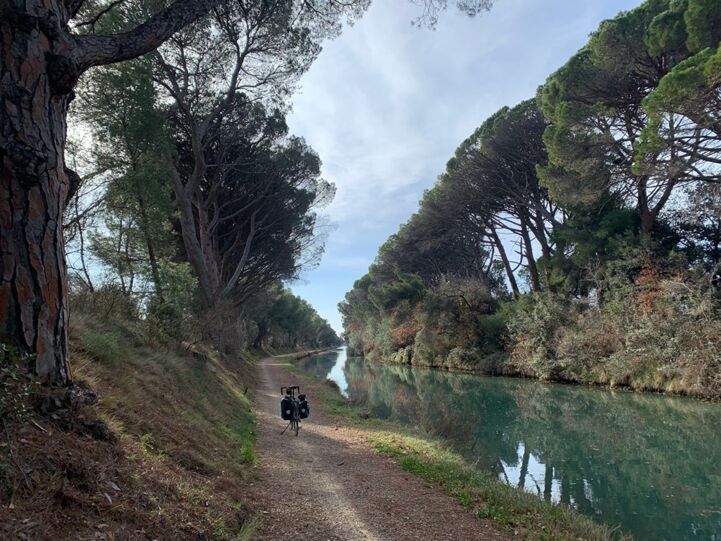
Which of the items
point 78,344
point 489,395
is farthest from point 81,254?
point 489,395

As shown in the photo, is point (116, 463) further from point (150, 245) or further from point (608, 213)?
point (608, 213)

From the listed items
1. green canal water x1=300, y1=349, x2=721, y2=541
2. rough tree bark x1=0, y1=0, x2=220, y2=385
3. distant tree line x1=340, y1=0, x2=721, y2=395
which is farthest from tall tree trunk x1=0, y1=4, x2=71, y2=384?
distant tree line x1=340, y1=0, x2=721, y2=395

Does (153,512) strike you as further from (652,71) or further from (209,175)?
(652,71)

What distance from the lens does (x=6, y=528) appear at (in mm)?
2039

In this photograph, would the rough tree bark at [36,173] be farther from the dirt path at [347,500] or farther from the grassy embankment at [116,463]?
the dirt path at [347,500]

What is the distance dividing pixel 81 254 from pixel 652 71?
20390 mm

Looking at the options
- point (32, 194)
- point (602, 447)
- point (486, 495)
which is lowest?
point (602, 447)

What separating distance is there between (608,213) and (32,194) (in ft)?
73.5

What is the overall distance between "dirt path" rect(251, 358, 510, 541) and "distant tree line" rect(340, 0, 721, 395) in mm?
12230

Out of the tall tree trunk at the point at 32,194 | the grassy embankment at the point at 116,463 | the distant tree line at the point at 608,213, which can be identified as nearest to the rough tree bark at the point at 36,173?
the tall tree trunk at the point at 32,194

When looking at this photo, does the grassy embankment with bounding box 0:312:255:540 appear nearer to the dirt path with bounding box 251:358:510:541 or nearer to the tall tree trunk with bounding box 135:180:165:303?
the dirt path with bounding box 251:358:510:541

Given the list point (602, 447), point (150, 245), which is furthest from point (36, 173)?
point (602, 447)

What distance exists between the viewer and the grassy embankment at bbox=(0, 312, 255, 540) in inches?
96.6

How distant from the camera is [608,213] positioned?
66.3 ft
